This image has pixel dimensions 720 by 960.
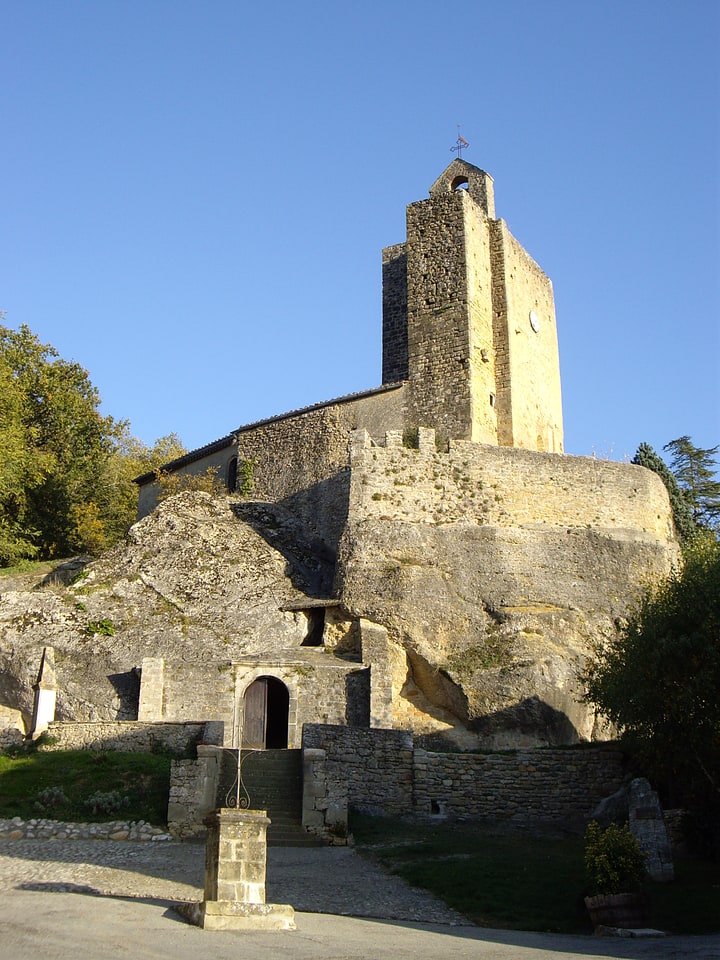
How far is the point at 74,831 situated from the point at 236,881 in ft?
22.3

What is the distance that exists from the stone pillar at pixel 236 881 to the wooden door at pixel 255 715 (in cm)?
1163

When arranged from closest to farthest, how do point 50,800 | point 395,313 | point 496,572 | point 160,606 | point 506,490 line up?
point 50,800 → point 160,606 → point 496,572 → point 506,490 → point 395,313

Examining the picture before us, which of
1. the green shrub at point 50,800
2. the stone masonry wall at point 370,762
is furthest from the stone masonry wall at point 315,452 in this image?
the green shrub at point 50,800

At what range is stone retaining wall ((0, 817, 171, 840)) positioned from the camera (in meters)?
17.2

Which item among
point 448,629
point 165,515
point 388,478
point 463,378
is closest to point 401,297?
point 463,378

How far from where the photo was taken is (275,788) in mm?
19516

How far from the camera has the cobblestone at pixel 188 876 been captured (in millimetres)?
13742

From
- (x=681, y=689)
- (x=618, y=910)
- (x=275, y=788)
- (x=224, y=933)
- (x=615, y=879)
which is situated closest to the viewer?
(x=224, y=933)

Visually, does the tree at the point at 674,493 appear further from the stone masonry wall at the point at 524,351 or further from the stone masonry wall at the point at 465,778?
the stone masonry wall at the point at 465,778

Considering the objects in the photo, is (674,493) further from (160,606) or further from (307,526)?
(160,606)

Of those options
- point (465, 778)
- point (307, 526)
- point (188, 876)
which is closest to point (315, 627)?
point (307, 526)

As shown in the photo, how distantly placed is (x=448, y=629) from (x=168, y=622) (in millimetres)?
7288

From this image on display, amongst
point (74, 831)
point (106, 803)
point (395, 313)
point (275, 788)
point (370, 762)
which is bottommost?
point (74, 831)

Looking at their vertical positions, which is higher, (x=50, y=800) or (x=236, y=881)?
(x=50, y=800)
